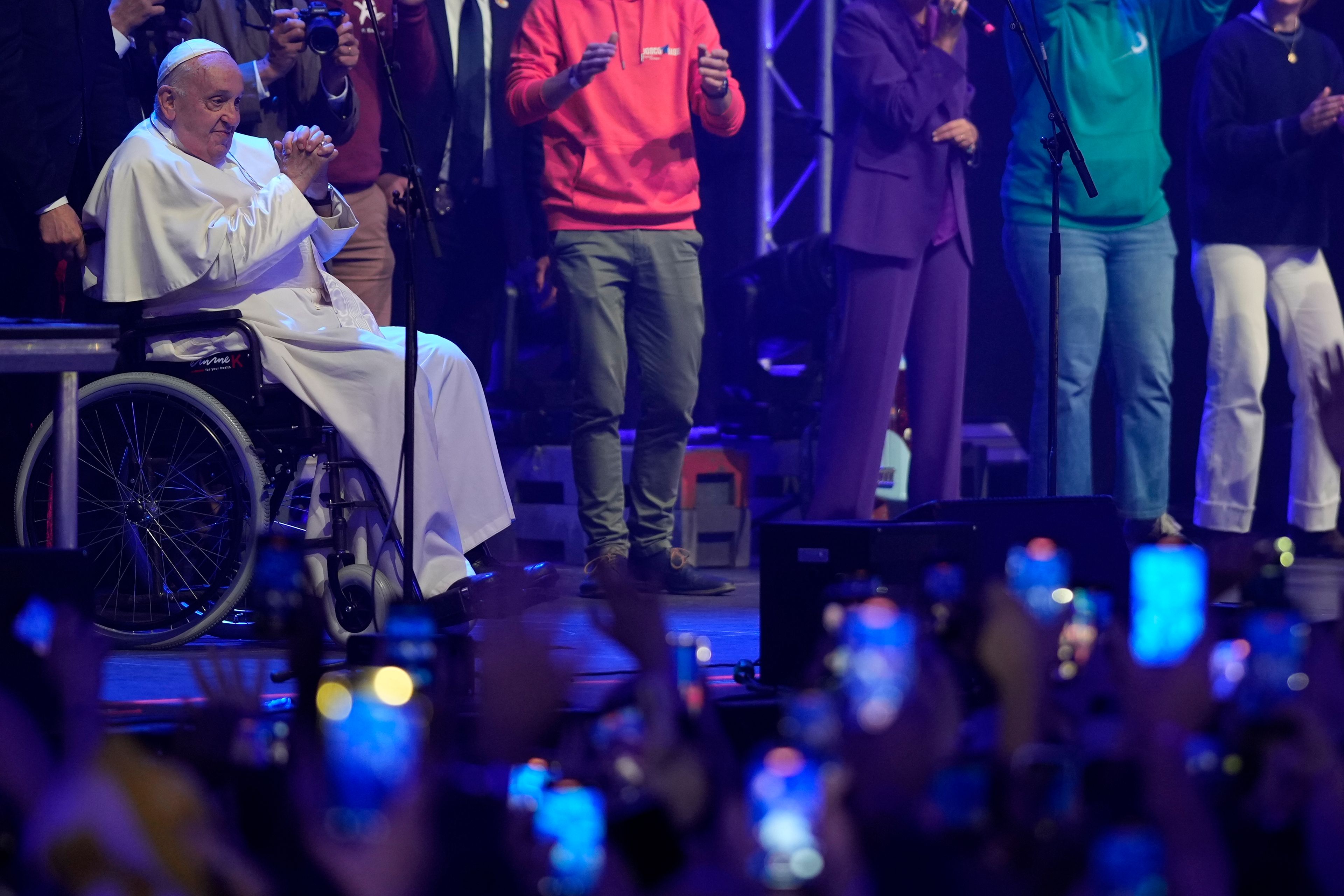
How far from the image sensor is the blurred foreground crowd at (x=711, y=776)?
1149 millimetres

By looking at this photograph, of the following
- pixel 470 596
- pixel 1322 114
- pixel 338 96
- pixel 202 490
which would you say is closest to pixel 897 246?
pixel 1322 114

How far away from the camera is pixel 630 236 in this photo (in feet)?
13.6

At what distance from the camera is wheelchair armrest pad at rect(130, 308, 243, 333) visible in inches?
126

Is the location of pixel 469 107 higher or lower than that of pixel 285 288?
higher

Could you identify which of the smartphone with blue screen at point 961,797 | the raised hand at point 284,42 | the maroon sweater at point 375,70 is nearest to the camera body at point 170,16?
the raised hand at point 284,42

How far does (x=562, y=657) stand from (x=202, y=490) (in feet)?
4.52

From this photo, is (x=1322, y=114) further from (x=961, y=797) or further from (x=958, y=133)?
(x=961, y=797)

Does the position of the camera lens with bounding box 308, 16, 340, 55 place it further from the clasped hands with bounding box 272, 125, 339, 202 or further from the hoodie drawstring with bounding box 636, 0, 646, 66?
the hoodie drawstring with bounding box 636, 0, 646, 66

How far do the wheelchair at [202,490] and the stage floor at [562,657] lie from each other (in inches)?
4.4

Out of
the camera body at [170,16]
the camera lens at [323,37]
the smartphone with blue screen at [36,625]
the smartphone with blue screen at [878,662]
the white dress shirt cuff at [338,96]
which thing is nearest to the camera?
the smartphone with blue screen at [878,662]

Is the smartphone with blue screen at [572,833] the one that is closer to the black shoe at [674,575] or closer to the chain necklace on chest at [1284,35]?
the black shoe at [674,575]

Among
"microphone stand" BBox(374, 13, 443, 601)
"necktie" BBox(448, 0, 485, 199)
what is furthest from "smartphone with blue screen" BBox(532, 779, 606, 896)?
"necktie" BBox(448, 0, 485, 199)

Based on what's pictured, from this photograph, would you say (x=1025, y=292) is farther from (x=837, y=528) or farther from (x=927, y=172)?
(x=837, y=528)

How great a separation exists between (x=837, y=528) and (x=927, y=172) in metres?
2.01
